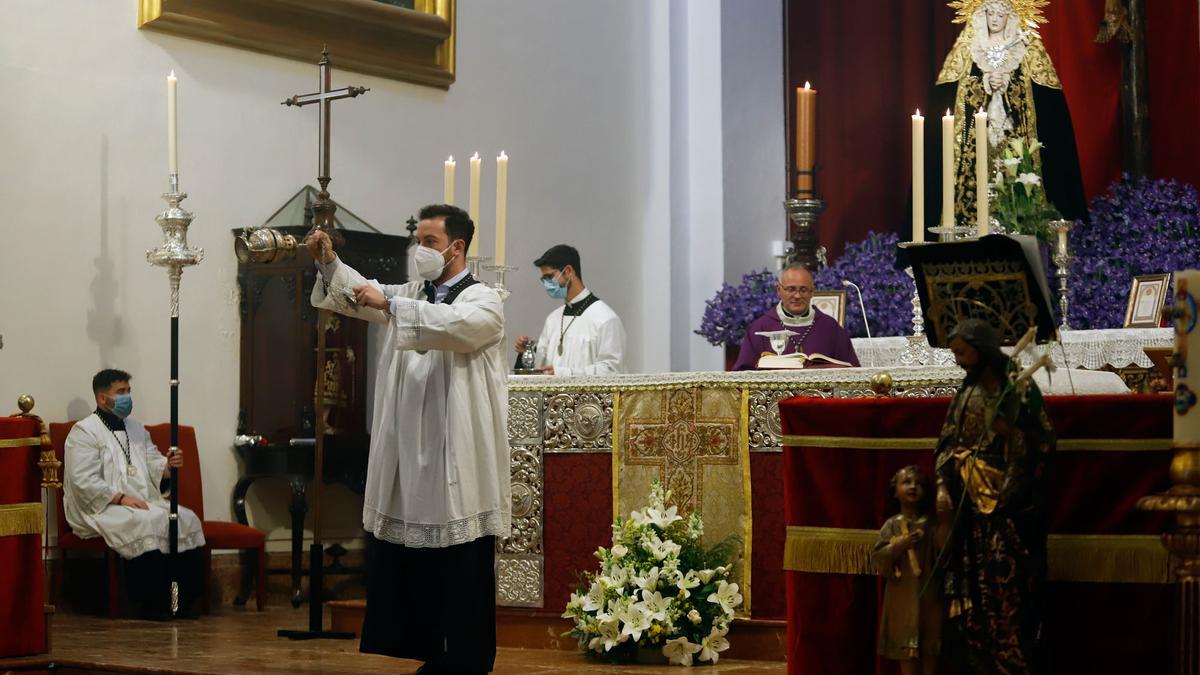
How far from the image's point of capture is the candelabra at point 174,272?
8.20 metres

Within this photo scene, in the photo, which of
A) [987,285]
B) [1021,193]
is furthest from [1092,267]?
[987,285]

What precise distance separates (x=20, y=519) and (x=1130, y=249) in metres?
6.00

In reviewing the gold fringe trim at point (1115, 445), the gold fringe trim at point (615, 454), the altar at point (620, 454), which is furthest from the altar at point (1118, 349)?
the gold fringe trim at point (1115, 445)

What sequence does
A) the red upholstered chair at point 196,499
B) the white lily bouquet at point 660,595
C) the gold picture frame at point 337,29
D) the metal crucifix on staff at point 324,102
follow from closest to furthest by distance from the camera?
1. the white lily bouquet at point 660,595
2. the metal crucifix on staff at point 324,102
3. the red upholstered chair at point 196,499
4. the gold picture frame at point 337,29

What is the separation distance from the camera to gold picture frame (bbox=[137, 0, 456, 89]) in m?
9.05

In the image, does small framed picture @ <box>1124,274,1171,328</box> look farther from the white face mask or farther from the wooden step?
the white face mask

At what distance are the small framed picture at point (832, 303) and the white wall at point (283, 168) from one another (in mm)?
2217

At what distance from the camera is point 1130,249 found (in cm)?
912

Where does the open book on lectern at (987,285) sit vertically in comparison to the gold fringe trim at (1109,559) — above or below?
above

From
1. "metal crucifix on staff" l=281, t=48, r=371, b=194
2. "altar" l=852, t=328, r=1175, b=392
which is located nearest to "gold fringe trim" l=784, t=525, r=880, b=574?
"metal crucifix on staff" l=281, t=48, r=371, b=194

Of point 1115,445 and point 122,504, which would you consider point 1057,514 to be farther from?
point 122,504

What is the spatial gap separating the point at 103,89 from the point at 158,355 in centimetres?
145

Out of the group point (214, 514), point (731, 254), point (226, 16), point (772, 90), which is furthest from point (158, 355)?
point (772, 90)

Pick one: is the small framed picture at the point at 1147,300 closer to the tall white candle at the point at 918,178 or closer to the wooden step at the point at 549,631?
the tall white candle at the point at 918,178
